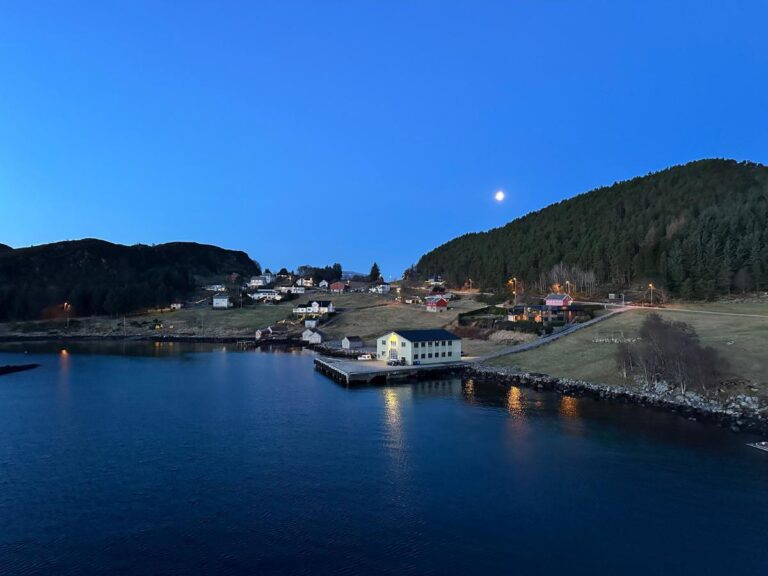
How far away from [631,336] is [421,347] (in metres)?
20.3

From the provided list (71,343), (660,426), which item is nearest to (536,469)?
(660,426)

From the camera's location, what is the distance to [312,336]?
74875mm

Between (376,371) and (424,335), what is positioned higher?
(424,335)

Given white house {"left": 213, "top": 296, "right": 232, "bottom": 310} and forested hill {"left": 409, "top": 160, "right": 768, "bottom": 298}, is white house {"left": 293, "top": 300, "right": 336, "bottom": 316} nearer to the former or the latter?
white house {"left": 213, "top": 296, "right": 232, "bottom": 310}

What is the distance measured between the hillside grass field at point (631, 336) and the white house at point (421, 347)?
15.1ft

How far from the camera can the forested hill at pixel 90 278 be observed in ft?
332

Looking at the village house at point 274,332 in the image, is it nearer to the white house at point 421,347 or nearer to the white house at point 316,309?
the white house at point 316,309

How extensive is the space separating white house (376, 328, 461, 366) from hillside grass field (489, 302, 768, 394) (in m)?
4.61

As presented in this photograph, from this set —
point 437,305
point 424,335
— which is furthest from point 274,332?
point 424,335

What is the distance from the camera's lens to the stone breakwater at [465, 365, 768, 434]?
2864 centimetres

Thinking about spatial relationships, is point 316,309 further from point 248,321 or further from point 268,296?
point 268,296

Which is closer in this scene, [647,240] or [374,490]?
[374,490]

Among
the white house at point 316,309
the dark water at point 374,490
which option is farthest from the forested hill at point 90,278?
the dark water at point 374,490

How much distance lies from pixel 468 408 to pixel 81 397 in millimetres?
28857
